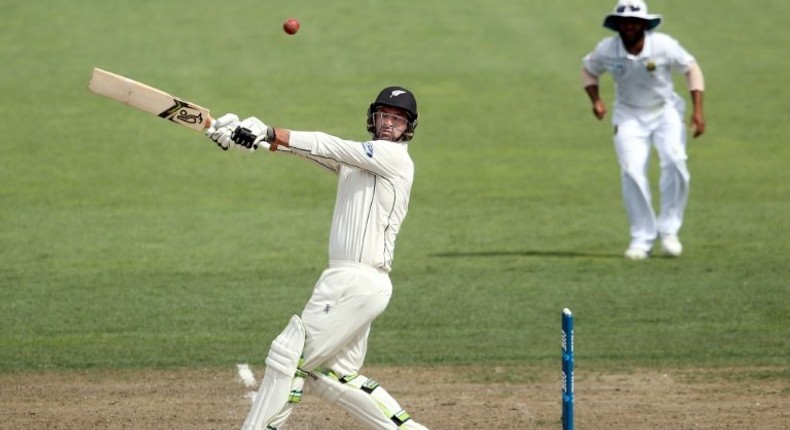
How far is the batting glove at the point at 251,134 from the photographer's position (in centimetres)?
747

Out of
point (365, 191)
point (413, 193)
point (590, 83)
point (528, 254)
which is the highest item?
point (590, 83)

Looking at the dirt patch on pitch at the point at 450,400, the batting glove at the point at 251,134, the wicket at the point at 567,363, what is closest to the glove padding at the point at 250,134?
the batting glove at the point at 251,134

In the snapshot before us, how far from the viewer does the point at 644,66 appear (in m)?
13.7

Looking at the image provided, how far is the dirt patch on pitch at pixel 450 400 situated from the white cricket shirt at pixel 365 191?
5.14 feet

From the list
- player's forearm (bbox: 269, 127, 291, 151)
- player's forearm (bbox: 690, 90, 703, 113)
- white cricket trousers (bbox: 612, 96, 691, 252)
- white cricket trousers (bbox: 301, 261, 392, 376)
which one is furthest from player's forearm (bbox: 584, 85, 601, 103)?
player's forearm (bbox: 269, 127, 291, 151)

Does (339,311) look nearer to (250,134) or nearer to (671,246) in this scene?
(250,134)

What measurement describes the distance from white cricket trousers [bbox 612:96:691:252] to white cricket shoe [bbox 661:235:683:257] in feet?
0.20

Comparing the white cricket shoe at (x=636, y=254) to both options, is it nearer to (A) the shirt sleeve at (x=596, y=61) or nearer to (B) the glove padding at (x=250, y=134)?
(A) the shirt sleeve at (x=596, y=61)

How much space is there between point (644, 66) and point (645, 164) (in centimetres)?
86

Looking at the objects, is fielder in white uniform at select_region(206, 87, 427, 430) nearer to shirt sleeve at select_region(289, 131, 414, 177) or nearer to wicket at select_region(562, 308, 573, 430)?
shirt sleeve at select_region(289, 131, 414, 177)

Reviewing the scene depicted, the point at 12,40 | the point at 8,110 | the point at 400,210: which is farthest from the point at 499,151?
the point at 400,210

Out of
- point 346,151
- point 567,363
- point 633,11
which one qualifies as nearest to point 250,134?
point 346,151

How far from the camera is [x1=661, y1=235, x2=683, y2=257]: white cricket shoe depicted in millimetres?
13797

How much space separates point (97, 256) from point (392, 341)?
374cm
